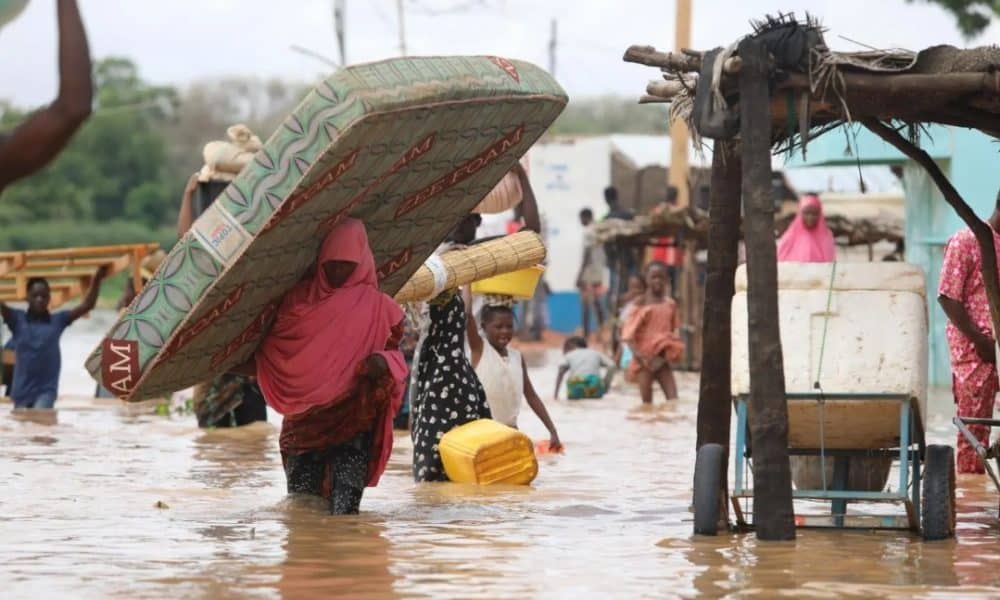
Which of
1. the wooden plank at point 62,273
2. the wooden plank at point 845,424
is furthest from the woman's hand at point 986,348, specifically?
the wooden plank at point 62,273

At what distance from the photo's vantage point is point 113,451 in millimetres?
14727

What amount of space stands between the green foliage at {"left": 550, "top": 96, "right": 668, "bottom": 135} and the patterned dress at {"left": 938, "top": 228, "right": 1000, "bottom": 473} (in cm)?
9551

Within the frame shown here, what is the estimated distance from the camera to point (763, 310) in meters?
8.68

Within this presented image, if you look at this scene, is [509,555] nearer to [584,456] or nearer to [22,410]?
[584,456]

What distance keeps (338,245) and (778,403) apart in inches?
88.8

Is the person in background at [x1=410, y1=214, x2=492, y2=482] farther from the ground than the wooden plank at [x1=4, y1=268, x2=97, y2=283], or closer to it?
closer to it

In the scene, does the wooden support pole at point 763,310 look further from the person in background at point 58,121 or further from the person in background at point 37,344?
the person in background at point 37,344

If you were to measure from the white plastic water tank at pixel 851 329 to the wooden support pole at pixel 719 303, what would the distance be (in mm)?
459

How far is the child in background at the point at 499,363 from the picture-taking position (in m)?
13.1

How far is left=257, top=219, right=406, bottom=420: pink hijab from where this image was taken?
971cm

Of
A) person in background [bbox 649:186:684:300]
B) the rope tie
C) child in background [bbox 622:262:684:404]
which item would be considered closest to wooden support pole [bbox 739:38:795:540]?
the rope tie

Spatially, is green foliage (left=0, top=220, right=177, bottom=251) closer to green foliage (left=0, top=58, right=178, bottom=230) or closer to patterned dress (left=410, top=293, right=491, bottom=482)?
green foliage (left=0, top=58, right=178, bottom=230)

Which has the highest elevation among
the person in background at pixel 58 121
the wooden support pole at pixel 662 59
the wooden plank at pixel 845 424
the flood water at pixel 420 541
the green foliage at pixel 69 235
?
the green foliage at pixel 69 235

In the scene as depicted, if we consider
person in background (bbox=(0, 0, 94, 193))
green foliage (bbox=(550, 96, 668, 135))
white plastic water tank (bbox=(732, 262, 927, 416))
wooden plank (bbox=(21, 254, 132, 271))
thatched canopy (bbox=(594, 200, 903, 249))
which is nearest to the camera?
person in background (bbox=(0, 0, 94, 193))
